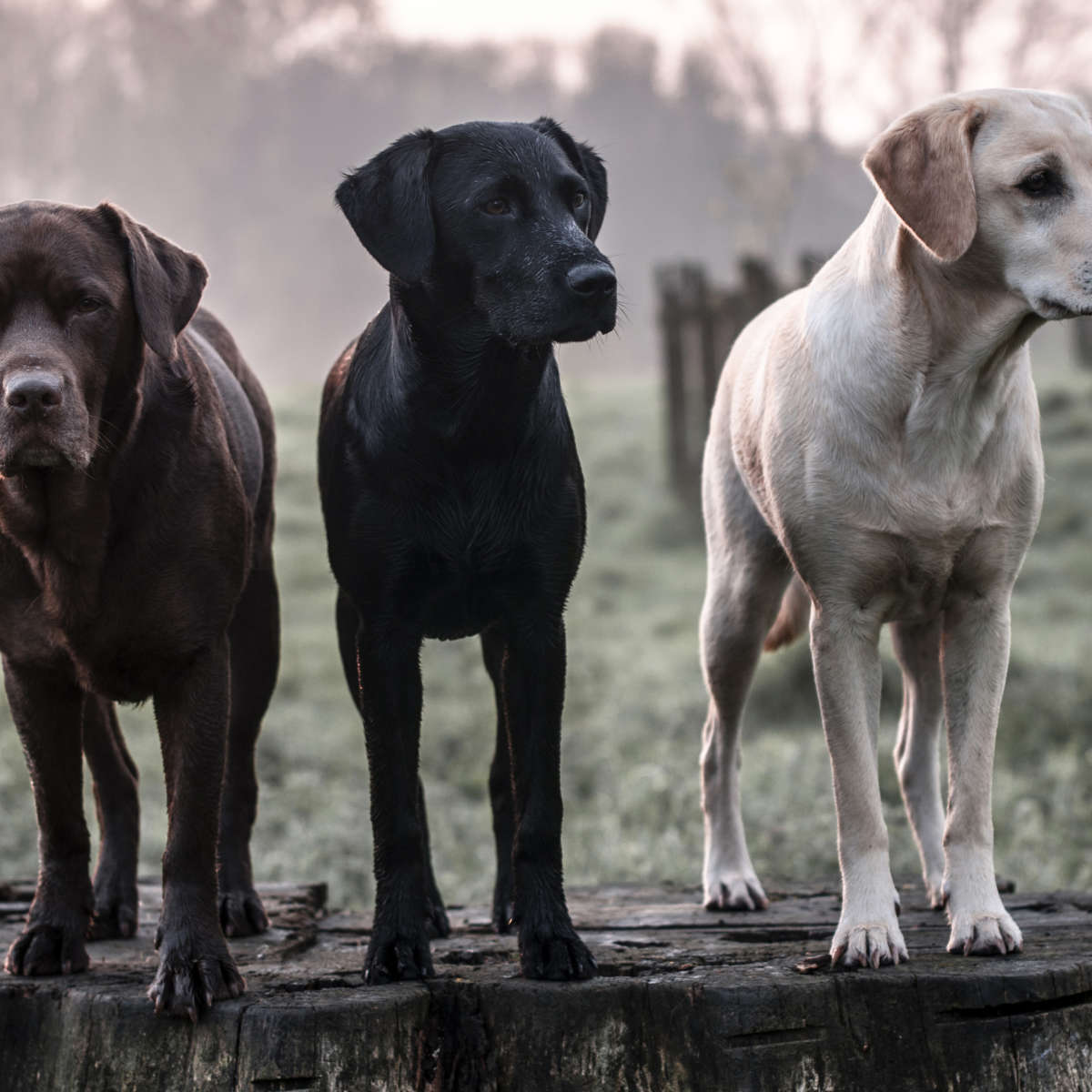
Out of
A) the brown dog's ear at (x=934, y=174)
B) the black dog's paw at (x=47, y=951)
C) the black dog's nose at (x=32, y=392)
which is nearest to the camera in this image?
the black dog's nose at (x=32, y=392)

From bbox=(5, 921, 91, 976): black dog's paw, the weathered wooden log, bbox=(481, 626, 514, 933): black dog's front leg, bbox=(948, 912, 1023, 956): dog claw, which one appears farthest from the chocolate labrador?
→ bbox=(948, 912, 1023, 956): dog claw

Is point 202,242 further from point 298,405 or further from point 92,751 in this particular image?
point 92,751

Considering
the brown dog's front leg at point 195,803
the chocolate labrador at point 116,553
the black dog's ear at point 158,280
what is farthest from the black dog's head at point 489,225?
the brown dog's front leg at point 195,803

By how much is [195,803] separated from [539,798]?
0.78 metres

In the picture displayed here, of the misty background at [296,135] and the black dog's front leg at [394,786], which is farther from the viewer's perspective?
the misty background at [296,135]

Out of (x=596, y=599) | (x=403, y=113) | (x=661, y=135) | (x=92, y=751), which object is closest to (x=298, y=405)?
(x=596, y=599)

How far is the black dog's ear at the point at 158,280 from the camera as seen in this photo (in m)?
3.35

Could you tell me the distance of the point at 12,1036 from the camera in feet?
11.1

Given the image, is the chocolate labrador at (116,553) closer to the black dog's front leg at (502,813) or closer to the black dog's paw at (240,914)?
the black dog's paw at (240,914)

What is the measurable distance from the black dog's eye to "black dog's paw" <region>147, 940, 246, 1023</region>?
242 cm

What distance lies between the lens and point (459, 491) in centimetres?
340

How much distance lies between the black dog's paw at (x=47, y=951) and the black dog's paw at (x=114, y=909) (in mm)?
465

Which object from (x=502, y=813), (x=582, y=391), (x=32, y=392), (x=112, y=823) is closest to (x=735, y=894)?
(x=502, y=813)

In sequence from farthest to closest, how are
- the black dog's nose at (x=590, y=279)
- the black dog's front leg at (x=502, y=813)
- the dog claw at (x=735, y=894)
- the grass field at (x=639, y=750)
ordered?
the grass field at (x=639, y=750)
the dog claw at (x=735, y=894)
the black dog's front leg at (x=502, y=813)
the black dog's nose at (x=590, y=279)
